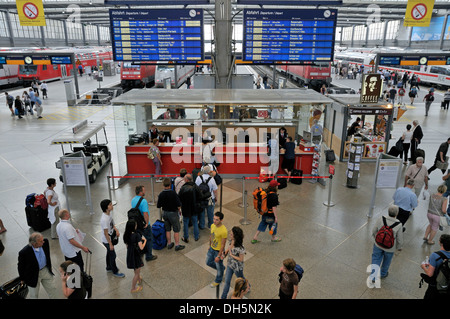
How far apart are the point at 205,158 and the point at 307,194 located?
318 cm

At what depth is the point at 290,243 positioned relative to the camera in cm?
710

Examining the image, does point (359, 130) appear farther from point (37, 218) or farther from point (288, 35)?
point (37, 218)

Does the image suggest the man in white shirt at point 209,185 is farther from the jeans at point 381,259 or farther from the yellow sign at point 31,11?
the yellow sign at point 31,11

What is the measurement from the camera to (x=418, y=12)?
14.1m

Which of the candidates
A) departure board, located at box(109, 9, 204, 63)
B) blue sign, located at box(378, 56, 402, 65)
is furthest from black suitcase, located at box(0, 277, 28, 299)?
blue sign, located at box(378, 56, 402, 65)

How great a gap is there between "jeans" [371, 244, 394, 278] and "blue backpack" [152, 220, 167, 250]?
13.1 feet

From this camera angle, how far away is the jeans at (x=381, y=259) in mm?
5668

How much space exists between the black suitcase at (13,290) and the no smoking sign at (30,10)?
13.8 metres

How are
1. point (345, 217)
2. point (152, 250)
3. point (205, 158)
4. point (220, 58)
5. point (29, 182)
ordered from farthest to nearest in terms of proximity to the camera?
point (220, 58), point (29, 182), point (205, 158), point (345, 217), point (152, 250)

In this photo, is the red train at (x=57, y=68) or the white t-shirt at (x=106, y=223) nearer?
the white t-shirt at (x=106, y=223)

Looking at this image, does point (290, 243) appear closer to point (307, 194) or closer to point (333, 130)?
point (307, 194)

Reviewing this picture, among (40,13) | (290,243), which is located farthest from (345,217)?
(40,13)

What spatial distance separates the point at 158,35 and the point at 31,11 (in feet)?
24.0

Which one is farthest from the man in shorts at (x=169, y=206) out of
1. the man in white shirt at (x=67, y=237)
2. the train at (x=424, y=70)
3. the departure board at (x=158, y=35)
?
the train at (x=424, y=70)
